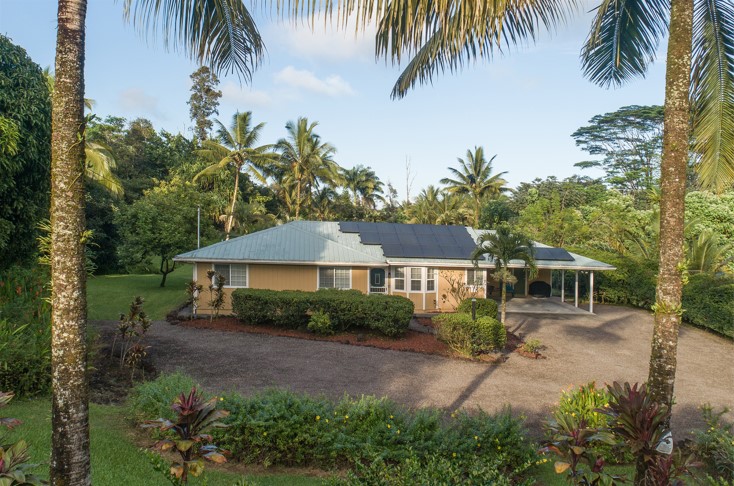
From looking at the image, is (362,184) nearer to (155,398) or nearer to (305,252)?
(305,252)

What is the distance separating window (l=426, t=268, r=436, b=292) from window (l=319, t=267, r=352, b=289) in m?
3.49

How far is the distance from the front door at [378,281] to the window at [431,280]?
1.87 metres

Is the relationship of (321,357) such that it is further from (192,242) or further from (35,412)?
(192,242)

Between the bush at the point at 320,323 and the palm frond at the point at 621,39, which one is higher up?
the palm frond at the point at 621,39

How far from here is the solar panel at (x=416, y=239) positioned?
2011 centimetres

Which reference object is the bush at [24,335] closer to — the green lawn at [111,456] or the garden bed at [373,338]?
the green lawn at [111,456]

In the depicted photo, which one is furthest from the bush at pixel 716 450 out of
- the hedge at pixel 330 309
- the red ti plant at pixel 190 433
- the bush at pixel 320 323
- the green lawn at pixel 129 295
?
the green lawn at pixel 129 295

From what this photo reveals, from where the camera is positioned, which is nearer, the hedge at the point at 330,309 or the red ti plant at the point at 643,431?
the red ti plant at the point at 643,431

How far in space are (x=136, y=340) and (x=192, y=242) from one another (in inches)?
457

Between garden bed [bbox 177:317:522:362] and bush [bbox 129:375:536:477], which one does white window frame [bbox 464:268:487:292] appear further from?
bush [bbox 129:375:536:477]

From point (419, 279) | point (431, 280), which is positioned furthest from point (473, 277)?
point (419, 279)

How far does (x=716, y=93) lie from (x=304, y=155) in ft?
98.0

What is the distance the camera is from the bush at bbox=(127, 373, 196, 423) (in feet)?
21.2

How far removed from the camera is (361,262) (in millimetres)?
18844
